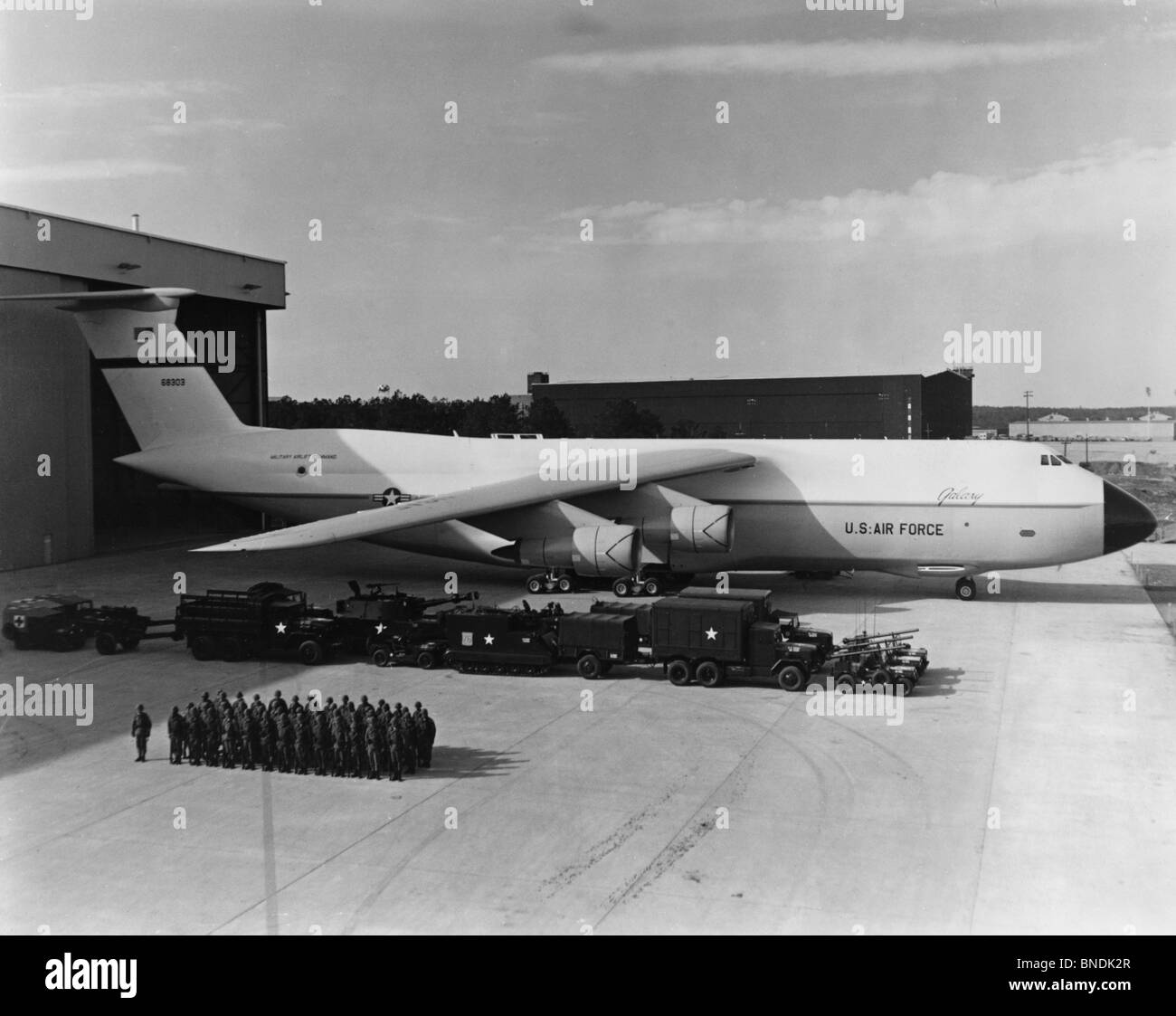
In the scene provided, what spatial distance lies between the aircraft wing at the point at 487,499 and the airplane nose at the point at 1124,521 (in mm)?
8070

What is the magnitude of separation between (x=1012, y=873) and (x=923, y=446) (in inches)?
680

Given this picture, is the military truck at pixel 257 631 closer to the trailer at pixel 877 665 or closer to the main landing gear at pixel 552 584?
the main landing gear at pixel 552 584

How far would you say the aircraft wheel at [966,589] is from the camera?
26797 mm

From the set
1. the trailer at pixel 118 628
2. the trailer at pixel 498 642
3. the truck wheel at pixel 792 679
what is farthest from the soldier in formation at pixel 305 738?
the trailer at pixel 118 628

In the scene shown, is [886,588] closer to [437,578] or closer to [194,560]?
[437,578]

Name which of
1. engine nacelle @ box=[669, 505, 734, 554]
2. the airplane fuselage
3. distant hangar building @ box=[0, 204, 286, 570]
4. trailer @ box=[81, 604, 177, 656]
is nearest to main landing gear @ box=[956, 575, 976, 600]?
the airplane fuselage

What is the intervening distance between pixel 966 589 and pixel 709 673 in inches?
422

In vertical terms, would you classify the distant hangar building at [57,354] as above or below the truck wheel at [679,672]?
above

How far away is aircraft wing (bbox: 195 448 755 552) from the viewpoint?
68.3 ft

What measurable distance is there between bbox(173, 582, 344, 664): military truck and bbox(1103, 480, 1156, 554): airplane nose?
55.6 feet

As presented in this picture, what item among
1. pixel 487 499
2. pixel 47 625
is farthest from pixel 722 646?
pixel 47 625

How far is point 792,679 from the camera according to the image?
18.4 meters

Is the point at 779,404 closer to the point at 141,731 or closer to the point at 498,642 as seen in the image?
the point at 498,642
